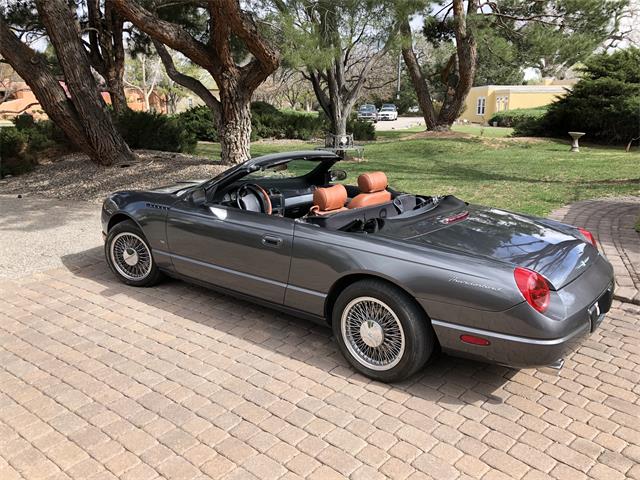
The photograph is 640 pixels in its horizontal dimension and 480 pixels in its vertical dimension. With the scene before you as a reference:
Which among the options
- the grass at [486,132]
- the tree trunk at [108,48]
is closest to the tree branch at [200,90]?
the tree trunk at [108,48]

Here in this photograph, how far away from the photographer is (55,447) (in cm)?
289

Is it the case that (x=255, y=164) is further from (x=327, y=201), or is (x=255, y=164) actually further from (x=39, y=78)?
(x=39, y=78)

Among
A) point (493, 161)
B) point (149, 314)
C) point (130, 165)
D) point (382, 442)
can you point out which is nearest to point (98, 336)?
point (149, 314)

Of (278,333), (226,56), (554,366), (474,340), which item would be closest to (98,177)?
(226,56)

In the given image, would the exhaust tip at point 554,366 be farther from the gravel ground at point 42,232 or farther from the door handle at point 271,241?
the gravel ground at point 42,232

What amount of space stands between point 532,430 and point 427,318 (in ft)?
2.78

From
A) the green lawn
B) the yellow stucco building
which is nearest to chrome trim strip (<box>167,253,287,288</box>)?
the green lawn

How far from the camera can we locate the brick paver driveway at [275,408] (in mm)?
2760

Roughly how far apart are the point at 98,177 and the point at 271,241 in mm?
8386

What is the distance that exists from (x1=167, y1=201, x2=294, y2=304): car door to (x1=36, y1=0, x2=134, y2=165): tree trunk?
25.8ft

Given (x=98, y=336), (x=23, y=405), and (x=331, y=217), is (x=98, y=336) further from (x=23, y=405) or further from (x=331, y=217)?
(x=331, y=217)

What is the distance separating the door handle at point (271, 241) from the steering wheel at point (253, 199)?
45 centimetres

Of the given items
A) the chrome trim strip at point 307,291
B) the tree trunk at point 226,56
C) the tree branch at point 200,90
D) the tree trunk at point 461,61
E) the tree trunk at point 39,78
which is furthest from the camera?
the tree trunk at point 461,61

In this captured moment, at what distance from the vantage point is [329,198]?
13.8 ft
